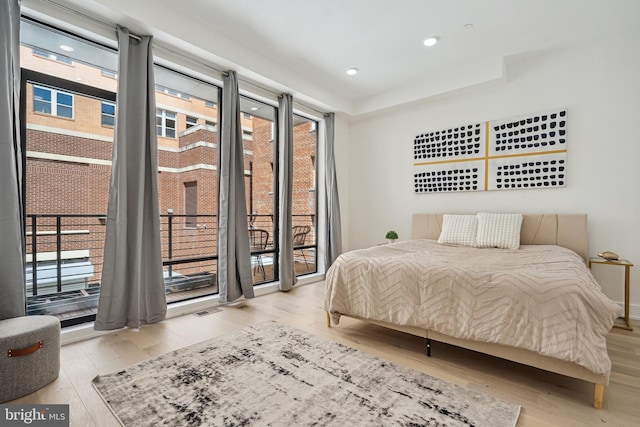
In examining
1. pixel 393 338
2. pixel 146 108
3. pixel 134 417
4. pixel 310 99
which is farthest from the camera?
pixel 310 99

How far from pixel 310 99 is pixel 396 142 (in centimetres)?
147

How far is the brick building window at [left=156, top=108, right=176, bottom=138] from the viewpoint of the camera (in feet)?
12.1

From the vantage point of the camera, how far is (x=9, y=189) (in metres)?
2.08

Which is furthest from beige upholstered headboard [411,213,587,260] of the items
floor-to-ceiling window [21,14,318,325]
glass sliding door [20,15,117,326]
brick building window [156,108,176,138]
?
glass sliding door [20,15,117,326]

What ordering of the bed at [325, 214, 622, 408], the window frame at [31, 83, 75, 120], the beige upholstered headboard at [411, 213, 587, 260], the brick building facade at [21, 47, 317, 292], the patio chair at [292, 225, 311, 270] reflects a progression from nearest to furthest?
the bed at [325, 214, 622, 408], the window frame at [31, 83, 75, 120], the brick building facade at [21, 47, 317, 292], the beige upholstered headboard at [411, 213, 587, 260], the patio chair at [292, 225, 311, 270]

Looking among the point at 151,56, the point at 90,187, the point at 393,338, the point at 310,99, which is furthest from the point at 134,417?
the point at 310,99

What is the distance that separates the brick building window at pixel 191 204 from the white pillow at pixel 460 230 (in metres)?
3.09

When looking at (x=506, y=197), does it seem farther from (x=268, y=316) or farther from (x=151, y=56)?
(x=151, y=56)

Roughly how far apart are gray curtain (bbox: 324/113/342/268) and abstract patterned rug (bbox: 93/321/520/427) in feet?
8.69

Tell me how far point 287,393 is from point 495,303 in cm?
136

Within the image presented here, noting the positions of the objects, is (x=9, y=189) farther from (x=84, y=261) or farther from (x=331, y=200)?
(x=331, y=200)

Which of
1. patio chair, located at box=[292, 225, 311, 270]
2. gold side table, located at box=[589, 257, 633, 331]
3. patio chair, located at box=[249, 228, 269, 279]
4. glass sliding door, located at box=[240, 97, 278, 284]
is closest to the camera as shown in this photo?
gold side table, located at box=[589, 257, 633, 331]

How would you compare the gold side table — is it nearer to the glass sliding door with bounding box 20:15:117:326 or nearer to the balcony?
the balcony

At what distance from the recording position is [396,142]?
4816 mm
